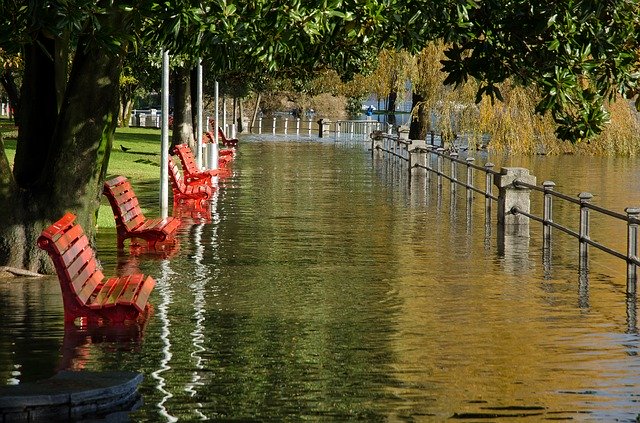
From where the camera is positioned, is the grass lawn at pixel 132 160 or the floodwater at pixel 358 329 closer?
the floodwater at pixel 358 329

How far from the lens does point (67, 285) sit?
12.2 m

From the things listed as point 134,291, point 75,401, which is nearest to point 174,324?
point 134,291

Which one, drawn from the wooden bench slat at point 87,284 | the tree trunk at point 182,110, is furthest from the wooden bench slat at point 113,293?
the tree trunk at point 182,110

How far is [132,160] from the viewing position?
4228 cm

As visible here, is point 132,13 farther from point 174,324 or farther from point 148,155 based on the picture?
point 148,155

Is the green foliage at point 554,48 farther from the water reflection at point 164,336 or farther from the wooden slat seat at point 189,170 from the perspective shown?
the wooden slat seat at point 189,170

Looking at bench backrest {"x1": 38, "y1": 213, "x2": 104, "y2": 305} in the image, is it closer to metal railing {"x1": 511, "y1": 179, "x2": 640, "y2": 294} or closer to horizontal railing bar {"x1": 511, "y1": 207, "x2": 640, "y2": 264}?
metal railing {"x1": 511, "y1": 179, "x2": 640, "y2": 294}

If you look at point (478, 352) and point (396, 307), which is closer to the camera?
point (478, 352)

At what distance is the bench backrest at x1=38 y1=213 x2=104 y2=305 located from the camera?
1196cm

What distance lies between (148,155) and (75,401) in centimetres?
3779

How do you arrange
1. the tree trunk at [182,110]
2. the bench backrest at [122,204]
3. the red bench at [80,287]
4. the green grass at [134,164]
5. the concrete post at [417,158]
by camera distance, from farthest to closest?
the tree trunk at [182,110] → the concrete post at [417,158] → the green grass at [134,164] → the bench backrest at [122,204] → the red bench at [80,287]

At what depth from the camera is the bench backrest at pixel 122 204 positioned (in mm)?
18750

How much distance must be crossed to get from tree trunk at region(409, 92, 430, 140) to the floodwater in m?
26.7

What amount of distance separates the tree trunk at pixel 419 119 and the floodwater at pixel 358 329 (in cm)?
2666
